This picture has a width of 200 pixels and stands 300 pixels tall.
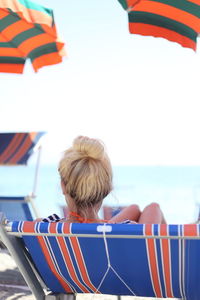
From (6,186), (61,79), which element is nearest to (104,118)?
(61,79)

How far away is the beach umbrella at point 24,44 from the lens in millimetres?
4057

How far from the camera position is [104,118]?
6619 cm

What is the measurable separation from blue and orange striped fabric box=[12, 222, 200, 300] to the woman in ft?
0.73

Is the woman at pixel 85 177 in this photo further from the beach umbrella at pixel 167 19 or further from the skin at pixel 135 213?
the beach umbrella at pixel 167 19

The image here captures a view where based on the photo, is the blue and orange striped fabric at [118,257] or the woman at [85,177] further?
the woman at [85,177]

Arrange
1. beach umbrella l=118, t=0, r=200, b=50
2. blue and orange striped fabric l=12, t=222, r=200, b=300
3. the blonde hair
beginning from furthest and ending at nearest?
beach umbrella l=118, t=0, r=200, b=50
the blonde hair
blue and orange striped fabric l=12, t=222, r=200, b=300

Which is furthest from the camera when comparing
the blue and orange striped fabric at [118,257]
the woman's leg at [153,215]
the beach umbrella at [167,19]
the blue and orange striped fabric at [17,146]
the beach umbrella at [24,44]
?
the blue and orange striped fabric at [17,146]

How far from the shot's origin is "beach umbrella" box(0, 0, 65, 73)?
13.3 ft

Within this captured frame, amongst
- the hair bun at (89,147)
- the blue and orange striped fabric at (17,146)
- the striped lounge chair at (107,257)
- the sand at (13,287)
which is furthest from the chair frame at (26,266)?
the blue and orange striped fabric at (17,146)

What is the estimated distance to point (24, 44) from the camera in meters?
4.23

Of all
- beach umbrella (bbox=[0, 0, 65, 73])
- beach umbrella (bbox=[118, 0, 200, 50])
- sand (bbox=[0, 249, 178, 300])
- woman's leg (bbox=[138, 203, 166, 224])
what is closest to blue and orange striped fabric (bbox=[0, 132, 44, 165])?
beach umbrella (bbox=[0, 0, 65, 73])

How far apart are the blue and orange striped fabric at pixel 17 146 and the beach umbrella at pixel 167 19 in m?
2.92

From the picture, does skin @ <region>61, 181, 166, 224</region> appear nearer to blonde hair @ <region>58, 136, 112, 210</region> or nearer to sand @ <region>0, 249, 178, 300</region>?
blonde hair @ <region>58, 136, 112, 210</region>

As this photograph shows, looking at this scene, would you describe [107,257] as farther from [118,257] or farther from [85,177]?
[85,177]
